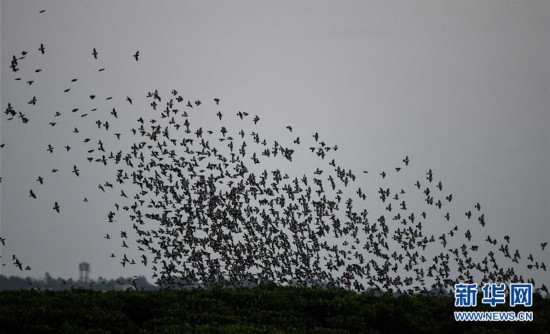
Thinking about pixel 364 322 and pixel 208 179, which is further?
pixel 208 179

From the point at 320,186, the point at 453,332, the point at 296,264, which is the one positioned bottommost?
the point at 453,332

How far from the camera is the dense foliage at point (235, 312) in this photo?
29.7 m

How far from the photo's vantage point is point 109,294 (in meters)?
33.4

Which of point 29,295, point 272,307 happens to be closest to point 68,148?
point 29,295

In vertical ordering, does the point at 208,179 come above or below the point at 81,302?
above

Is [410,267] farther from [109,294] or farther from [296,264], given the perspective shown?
[109,294]

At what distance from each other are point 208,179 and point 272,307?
25934 millimetres

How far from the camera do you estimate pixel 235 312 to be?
1321 inches

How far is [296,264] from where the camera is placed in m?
58.1

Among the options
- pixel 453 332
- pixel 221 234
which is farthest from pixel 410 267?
pixel 453 332

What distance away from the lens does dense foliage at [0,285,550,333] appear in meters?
29.7

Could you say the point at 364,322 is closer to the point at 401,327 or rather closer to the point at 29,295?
the point at 401,327

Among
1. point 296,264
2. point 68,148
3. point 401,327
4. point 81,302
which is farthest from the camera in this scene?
point 296,264

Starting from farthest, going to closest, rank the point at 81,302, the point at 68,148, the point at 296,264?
1. the point at 296,264
2. the point at 68,148
3. the point at 81,302
